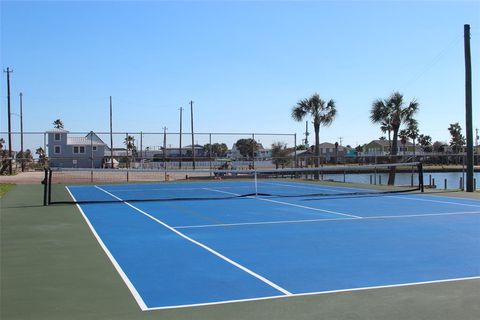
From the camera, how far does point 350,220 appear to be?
44.7 ft

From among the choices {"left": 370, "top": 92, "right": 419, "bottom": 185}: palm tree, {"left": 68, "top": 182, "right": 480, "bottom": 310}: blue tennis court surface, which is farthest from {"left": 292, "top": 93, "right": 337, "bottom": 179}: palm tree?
{"left": 68, "top": 182, "right": 480, "bottom": 310}: blue tennis court surface

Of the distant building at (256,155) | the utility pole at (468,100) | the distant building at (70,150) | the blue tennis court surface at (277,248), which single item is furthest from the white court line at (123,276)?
the distant building at (256,155)

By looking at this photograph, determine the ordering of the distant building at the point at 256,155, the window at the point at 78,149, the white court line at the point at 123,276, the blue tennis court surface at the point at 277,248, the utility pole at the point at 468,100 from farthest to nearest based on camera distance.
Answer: the window at the point at 78,149
the distant building at the point at 256,155
the utility pole at the point at 468,100
the blue tennis court surface at the point at 277,248
the white court line at the point at 123,276

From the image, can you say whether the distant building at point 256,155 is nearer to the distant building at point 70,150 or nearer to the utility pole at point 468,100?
the distant building at point 70,150

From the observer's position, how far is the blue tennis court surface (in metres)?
6.80

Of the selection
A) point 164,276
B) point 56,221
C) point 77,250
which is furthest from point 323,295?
point 56,221

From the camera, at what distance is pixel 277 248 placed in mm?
9539

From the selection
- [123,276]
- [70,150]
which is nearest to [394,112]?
[70,150]

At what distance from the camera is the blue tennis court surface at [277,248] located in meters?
→ 6.80

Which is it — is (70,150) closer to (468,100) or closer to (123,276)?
(468,100)

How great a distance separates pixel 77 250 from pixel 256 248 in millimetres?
3196

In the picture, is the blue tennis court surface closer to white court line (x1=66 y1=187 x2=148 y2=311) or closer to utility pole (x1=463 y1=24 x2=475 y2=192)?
white court line (x1=66 y1=187 x2=148 y2=311)

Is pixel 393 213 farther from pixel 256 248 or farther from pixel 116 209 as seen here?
pixel 116 209

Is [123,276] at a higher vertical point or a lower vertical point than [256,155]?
lower
